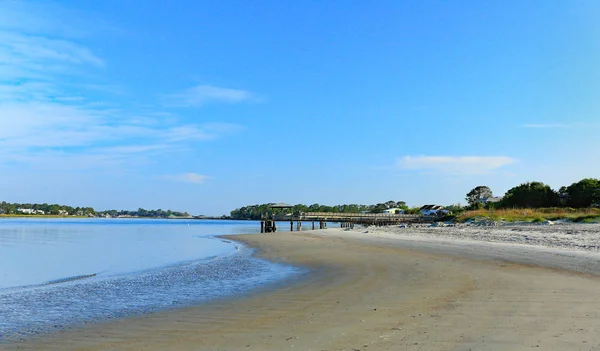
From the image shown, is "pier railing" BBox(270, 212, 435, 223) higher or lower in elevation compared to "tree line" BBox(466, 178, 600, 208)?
lower

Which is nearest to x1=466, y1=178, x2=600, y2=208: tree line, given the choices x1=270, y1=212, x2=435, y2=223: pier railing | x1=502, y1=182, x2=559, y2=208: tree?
x1=502, y1=182, x2=559, y2=208: tree

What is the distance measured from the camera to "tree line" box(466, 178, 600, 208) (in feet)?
170

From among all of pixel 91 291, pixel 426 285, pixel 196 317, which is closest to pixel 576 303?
pixel 426 285

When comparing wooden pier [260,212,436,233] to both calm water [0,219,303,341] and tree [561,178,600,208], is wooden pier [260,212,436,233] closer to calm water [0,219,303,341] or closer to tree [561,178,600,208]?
tree [561,178,600,208]

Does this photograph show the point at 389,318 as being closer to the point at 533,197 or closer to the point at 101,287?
the point at 101,287

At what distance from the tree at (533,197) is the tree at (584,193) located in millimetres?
1984

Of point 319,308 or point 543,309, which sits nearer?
point 543,309

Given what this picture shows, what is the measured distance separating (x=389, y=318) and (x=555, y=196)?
5882cm

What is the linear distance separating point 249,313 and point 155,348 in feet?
7.51

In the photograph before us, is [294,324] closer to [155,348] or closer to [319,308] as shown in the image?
[319,308]

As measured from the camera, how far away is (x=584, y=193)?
52.3 metres

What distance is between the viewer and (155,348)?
5375 millimetres

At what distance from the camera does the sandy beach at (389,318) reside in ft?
17.2

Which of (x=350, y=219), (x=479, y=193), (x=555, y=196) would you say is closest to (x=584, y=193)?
(x=555, y=196)
